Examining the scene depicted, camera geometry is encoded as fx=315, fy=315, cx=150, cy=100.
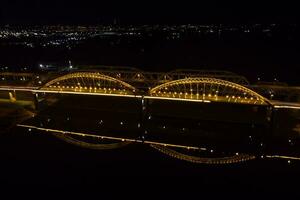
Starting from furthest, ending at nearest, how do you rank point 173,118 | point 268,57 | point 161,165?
1. point 268,57
2. point 173,118
3. point 161,165

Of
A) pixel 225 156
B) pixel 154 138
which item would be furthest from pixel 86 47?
pixel 225 156

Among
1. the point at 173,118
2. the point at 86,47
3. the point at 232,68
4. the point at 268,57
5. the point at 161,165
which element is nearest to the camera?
the point at 161,165

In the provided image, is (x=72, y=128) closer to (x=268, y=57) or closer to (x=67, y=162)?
(x=67, y=162)

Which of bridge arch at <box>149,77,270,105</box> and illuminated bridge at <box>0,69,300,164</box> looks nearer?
illuminated bridge at <box>0,69,300,164</box>

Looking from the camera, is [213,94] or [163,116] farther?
[163,116]

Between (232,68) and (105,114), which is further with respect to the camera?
(232,68)

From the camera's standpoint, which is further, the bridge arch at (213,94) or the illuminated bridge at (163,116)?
the bridge arch at (213,94)

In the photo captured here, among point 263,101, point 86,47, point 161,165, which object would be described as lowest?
point 161,165

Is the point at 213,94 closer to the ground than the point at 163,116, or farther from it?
farther from it
